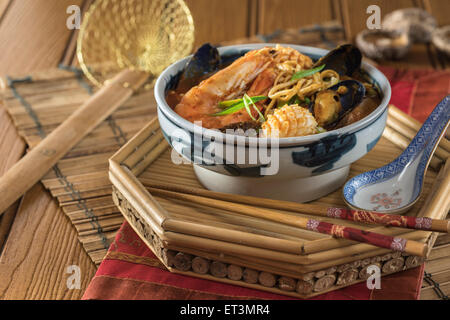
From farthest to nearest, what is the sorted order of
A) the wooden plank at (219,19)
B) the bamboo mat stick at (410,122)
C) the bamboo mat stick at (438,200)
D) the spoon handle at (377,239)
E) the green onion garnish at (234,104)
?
the wooden plank at (219,19), the bamboo mat stick at (410,122), the green onion garnish at (234,104), the bamboo mat stick at (438,200), the spoon handle at (377,239)

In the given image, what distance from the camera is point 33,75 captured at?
1819 mm

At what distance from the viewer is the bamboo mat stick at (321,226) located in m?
0.88

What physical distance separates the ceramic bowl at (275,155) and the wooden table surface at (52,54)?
0.32 meters

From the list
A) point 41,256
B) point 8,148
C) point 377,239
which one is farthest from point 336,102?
point 8,148

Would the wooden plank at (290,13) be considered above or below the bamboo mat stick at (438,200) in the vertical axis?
below

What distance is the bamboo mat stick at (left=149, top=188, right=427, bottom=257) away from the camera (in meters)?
0.88

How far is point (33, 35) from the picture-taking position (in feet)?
6.96

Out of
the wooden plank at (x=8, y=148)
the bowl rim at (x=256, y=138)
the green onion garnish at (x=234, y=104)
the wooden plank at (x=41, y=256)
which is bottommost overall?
the wooden plank at (x=41, y=256)

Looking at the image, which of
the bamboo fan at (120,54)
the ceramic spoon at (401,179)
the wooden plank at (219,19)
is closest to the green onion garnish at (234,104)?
the ceramic spoon at (401,179)

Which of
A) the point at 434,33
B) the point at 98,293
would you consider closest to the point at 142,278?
the point at 98,293

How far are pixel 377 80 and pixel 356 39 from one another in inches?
36.2

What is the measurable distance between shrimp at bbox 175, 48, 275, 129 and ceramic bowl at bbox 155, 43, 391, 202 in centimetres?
7

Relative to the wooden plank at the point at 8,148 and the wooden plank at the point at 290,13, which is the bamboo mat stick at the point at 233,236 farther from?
the wooden plank at the point at 290,13

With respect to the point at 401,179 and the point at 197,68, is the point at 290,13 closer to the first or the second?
the point at 197,68
